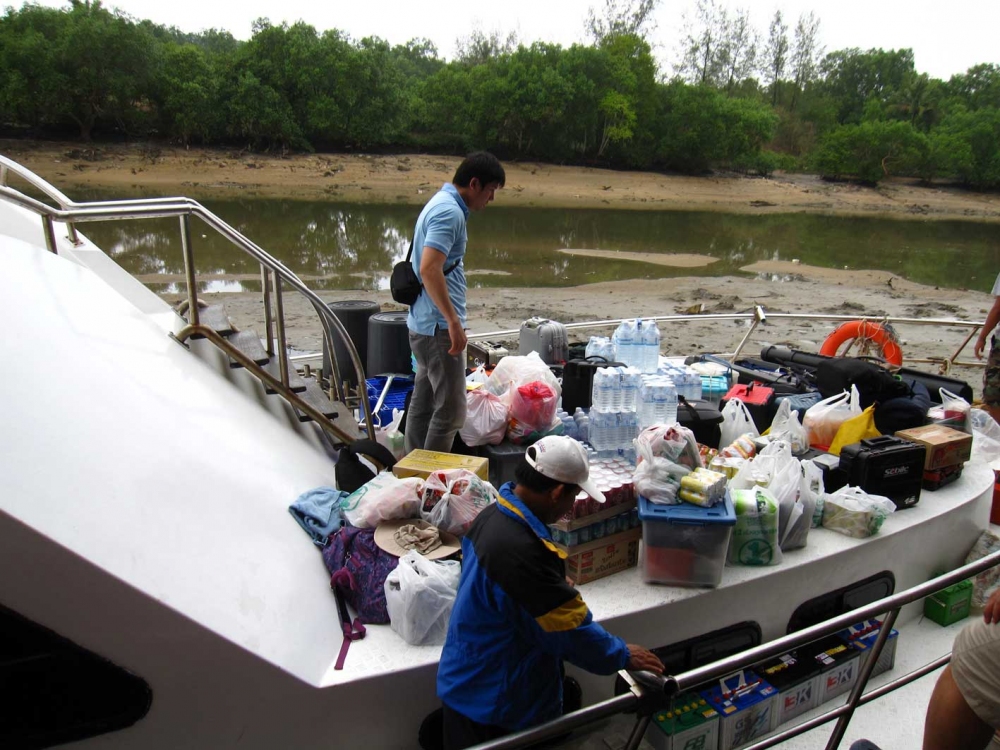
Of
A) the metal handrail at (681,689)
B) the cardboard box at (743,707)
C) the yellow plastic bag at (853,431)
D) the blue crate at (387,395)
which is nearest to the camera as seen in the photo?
the metal handrail at (681,689)

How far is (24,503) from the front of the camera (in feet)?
5.59

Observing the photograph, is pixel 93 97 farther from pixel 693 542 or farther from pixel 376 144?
pixel 693 542

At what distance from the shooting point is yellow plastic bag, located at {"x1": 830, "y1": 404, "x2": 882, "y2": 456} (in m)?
3.97

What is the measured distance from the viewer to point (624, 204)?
32188mm

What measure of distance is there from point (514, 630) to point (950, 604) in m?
2.77

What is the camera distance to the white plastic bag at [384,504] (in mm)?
2912

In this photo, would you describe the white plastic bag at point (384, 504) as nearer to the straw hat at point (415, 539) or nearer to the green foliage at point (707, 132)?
the straw hat at point (415, 539)

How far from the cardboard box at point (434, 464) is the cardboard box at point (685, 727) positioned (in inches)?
50.5

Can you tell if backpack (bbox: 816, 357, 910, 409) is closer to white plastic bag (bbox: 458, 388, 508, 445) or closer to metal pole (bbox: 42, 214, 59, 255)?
white plastic bag (bbox: 458, 388, 508, 445)

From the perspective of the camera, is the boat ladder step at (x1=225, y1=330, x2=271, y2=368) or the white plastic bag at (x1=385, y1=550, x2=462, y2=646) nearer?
the white plastic bag at (x1=385, y1=550, x2=462, y2=646)

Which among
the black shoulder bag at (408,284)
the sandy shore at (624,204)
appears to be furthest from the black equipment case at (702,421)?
the sandy shore at (624,204)

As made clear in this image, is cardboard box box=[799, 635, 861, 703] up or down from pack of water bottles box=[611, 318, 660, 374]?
down

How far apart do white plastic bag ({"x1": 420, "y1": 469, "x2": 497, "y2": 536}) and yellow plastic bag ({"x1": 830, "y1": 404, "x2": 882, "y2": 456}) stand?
6.97ft

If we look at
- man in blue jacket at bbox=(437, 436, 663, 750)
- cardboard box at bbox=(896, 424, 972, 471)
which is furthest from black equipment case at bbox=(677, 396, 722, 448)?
man in blue jacket at bbox=(437, 436, 663, 750)
